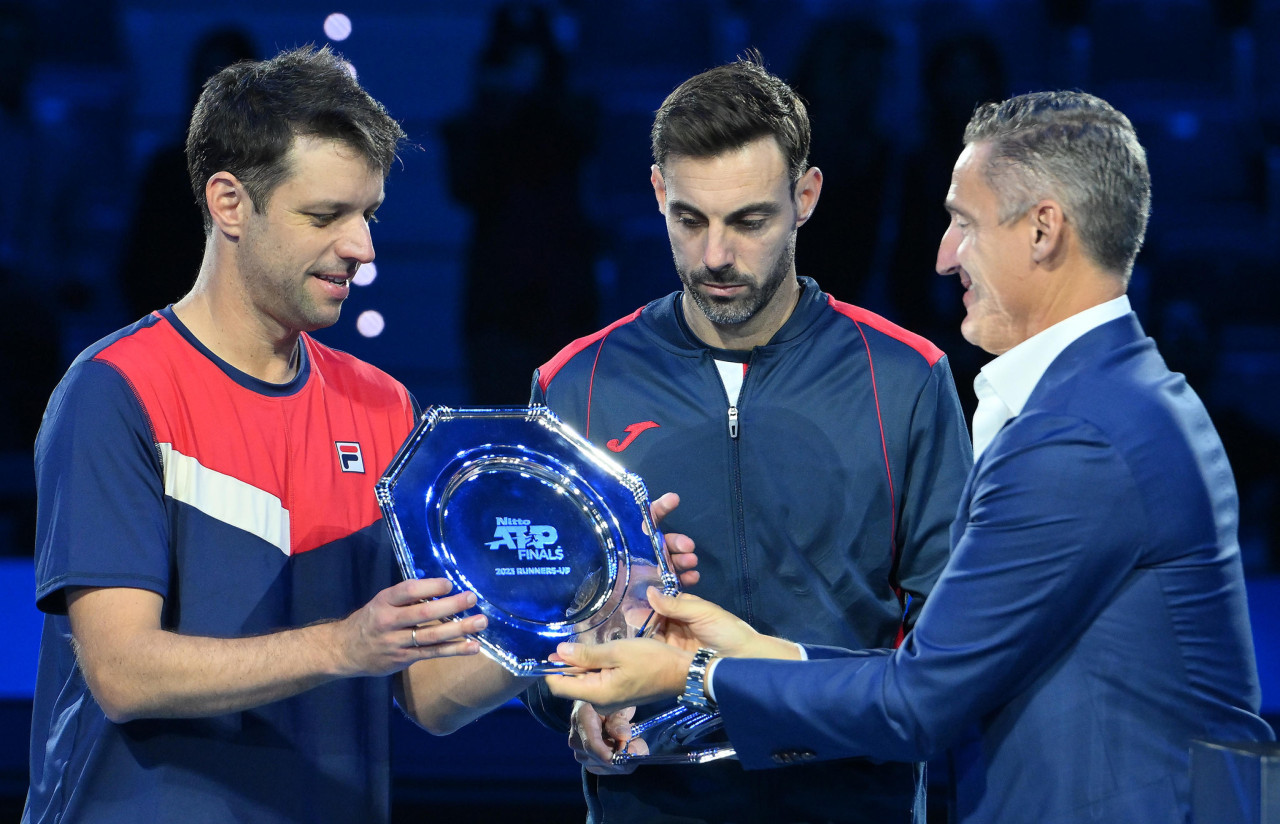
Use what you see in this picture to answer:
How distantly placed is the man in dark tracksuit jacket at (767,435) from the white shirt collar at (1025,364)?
37 cm

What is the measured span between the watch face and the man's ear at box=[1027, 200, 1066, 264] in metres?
0.55

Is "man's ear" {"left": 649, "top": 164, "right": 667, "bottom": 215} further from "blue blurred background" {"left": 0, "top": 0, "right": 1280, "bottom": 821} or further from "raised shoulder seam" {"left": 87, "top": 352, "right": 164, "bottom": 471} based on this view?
"blue blurred background" {"left": 0, "top": 0, "right": 1280, "bottom": 821}

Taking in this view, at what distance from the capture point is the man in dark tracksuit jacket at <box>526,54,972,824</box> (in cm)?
188

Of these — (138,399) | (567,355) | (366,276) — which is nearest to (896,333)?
Result: (567,355)

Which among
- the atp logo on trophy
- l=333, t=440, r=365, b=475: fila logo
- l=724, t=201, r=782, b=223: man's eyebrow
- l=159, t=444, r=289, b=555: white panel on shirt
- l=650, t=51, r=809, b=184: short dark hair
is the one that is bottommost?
the atp logo on trophy

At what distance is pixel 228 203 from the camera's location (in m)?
1.72

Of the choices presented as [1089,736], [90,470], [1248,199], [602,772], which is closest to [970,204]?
[1089,736]

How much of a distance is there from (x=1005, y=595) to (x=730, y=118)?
3.06 feet

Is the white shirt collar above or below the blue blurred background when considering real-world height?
below

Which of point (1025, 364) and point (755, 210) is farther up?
point (755, 210)

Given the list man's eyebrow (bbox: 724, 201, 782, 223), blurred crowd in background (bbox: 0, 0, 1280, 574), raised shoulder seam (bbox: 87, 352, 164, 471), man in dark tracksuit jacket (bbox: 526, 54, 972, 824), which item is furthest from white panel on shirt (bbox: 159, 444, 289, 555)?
blurred crowd in background (bbox: 0, 0, 1280, 574)

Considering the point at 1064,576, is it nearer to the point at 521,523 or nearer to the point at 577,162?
the point at 521,523

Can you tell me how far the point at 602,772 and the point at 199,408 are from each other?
0.77 meters

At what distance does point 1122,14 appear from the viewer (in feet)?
15.4
